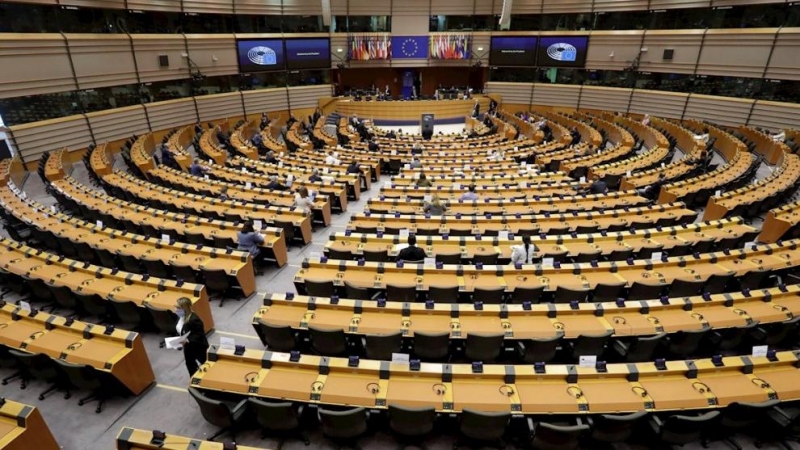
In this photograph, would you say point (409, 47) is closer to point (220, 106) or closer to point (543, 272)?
point (220, 106)

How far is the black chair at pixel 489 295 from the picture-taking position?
7961 mm

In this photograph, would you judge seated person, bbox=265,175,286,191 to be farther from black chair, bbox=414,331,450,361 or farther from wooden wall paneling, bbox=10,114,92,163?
wooden wall paneling, bbox=10,114,92,163

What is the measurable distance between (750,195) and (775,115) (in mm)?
13406

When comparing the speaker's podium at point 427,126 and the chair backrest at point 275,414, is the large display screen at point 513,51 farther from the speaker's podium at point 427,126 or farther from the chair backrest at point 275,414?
the chair backrest at point 275,414

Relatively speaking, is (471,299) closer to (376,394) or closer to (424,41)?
(376,394)

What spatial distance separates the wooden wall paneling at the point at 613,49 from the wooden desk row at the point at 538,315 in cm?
2482

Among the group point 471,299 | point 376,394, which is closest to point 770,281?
point 471,299

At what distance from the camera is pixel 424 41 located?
32.1 metres

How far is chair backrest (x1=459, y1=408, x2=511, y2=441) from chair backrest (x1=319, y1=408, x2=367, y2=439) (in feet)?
4.16

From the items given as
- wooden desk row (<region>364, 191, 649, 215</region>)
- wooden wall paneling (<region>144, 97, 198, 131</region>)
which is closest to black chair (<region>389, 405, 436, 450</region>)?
wooden desk row (<region>364, 191, 649, 215</region>)

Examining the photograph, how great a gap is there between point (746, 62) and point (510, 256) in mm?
22580

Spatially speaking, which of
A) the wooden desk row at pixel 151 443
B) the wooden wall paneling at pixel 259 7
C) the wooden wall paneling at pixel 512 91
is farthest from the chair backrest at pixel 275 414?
the wooden wall paneling at pixel 512 91

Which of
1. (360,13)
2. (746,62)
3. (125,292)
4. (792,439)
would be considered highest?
(360,13)

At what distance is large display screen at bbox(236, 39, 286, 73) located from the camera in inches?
1114
